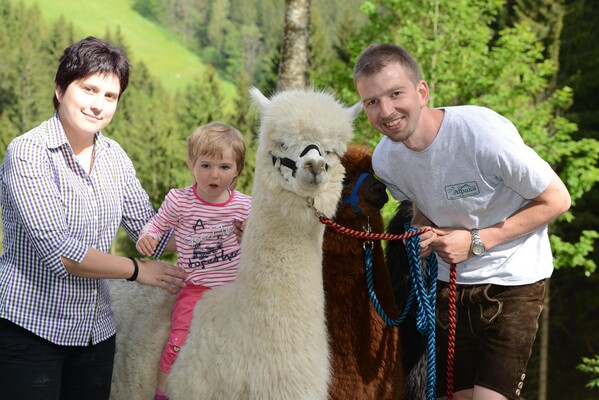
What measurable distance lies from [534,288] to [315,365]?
107 centimetres

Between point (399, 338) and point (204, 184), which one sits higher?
point (204, 184)

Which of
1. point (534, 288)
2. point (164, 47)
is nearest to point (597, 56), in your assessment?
point (534, 288)

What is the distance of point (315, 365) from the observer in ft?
8.73

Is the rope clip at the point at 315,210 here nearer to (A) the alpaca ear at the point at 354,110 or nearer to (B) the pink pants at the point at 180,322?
(A) the alpaca ear at the point at 354,110

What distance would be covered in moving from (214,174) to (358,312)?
0.94 meters

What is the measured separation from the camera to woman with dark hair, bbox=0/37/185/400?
2.37 metres

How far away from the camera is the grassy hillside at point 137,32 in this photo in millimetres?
92062

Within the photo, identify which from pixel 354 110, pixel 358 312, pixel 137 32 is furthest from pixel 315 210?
pixel 137 32

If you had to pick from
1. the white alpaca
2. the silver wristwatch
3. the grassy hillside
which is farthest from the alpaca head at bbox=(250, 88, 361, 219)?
the grassy hillside

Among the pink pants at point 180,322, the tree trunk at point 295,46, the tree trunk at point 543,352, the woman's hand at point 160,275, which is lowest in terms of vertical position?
the tree trunk at point 543,352

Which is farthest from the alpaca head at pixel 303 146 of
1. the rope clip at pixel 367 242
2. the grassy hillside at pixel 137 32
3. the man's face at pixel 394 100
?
the grassy hillside at pixel 137 32

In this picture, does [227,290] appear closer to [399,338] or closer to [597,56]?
[399,338]

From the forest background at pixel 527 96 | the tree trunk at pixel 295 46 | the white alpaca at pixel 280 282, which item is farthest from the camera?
the forest background at pixel 527 96

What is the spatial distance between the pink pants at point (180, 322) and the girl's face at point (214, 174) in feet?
1.49
